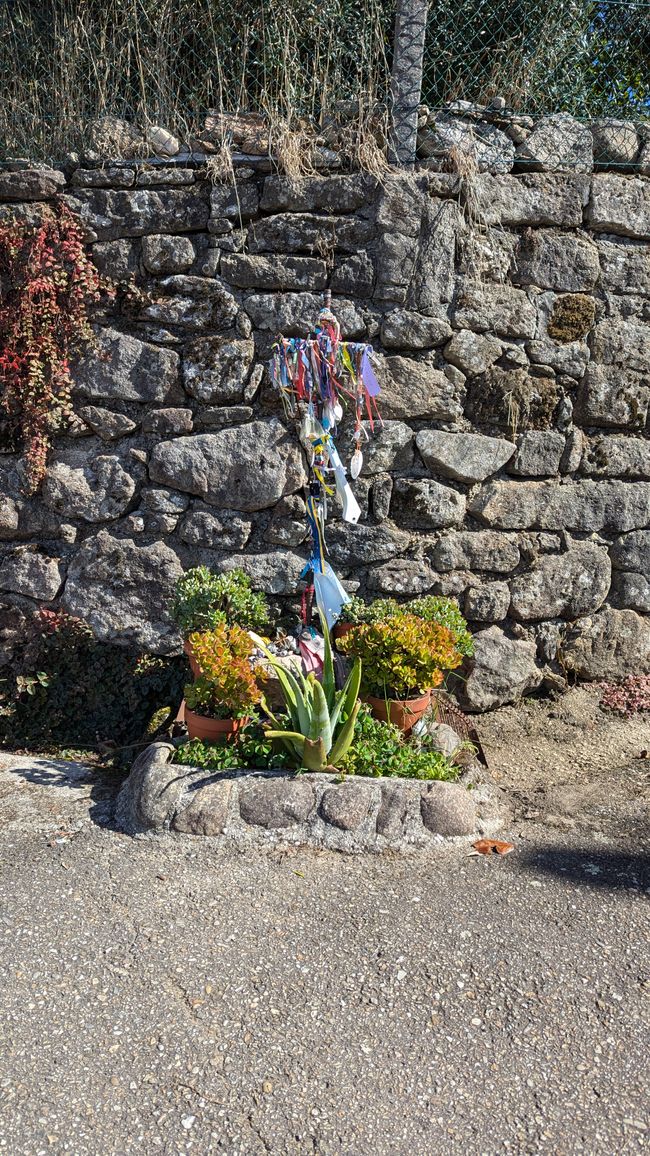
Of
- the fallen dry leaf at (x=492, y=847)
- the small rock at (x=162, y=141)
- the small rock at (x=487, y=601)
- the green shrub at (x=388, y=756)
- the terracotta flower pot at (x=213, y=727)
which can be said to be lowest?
the fallen dry leaf at (x=492, y=847)

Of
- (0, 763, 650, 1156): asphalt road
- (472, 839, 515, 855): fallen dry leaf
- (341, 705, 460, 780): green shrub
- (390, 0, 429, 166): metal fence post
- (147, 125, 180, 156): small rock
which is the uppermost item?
(390, 0, 429, 166): metal fence post

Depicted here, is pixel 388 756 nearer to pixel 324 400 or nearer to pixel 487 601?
pixel 487 601

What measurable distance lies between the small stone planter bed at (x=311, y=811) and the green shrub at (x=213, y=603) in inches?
30.6

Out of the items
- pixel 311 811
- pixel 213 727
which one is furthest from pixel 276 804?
pixel 213 727

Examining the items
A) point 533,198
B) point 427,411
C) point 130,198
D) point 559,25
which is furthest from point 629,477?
point 130,198

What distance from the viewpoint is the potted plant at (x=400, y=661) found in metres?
3.47

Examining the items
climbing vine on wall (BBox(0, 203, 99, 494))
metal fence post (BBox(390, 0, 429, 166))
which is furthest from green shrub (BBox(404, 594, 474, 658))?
metal fence post (BBox(390, 0, 429, 166))

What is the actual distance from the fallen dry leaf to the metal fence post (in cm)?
293

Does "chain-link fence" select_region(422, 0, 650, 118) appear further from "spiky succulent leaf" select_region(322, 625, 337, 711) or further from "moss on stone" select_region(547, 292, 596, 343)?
"spiky succulent leaf" select_region(322, 625, 337, 711)

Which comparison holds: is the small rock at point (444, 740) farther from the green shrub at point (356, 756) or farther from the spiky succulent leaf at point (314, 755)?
the spiky succulent leaf at point (314, 755)

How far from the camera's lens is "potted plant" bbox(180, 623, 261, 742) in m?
3.32

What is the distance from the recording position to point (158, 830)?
3.08m

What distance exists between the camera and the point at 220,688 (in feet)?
10.9

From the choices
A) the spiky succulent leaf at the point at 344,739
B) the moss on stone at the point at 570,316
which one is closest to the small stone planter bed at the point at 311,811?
the spiky succulent leaf at the point at 344,739
